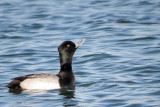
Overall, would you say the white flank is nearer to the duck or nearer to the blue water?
the duck

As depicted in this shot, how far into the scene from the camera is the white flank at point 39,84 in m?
10.7

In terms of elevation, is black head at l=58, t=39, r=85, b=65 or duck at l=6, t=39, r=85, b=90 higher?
black head at l=58, t=39, r=85, b=65

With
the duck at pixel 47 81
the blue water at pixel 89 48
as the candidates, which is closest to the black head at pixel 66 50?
the duck at pixel 47 81

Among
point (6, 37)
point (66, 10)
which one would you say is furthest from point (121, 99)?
point (66, 10)

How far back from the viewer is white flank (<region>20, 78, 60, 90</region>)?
1066cm

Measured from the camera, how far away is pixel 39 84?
35.1 feet

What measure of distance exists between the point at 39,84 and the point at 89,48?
4.64 metres

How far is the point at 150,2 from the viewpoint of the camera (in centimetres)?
2122

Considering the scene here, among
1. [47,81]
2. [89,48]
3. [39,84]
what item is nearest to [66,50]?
[47,81]

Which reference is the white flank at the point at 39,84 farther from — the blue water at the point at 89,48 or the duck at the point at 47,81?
the blue water at the point at 89,48

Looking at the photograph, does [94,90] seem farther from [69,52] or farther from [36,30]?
[36,30]

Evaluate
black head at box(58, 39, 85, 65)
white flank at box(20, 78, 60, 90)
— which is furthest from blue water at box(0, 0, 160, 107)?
black head at box(58, 39, 85, 65)

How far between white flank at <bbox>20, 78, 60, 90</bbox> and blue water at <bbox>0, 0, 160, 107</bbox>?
0.16 metres

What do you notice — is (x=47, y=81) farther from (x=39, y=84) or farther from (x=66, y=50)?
(x=66, y=50)
